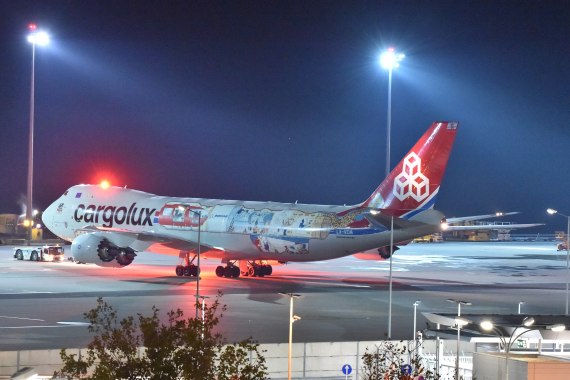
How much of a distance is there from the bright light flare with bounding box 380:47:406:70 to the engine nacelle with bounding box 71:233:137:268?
3670 centimetres

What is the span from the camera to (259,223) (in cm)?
6278

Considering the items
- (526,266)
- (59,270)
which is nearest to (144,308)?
(59,270)

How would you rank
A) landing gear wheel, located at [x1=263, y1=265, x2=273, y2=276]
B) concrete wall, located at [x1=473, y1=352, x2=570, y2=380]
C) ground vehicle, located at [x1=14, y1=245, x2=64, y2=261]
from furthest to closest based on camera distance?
ground vehicle, located at [x1=14, y1=245, x2=64, y2=261], landing gear wheel, located at [x1=263, y1=265, x2=273, y2=276], concrete wall, located at [x1=473, y1=352, x2=570, y2=380]

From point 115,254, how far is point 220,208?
26.8 feet

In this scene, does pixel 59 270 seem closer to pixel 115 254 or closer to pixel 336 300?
pixel 115 254

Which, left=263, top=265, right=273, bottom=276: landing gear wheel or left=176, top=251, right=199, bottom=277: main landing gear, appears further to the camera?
left=263, top=265, right=273, bottom=276: landing gear wheel

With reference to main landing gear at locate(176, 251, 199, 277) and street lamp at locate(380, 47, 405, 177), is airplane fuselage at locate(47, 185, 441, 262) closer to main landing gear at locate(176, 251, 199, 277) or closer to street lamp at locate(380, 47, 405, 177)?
main landing gear at locate(176, 251, 199, 277)

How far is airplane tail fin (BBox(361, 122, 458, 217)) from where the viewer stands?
5738 cm

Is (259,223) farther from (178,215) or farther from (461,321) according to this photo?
(461,321)

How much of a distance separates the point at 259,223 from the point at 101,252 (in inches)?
387

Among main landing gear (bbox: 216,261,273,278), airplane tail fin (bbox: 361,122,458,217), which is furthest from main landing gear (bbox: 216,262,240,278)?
airplane tail fin (bbox: 361,122,458,217)

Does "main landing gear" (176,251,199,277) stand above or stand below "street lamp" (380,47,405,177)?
below

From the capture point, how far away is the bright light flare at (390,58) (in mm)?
90125

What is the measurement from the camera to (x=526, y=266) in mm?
89625
